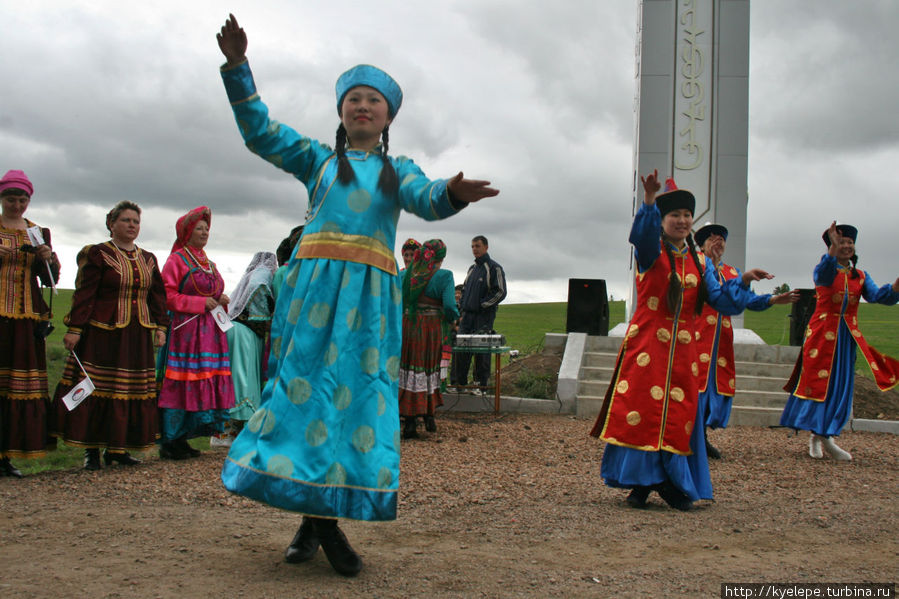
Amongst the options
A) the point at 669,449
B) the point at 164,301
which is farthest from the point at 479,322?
the point at 669,449

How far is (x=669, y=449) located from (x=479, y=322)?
6.38m

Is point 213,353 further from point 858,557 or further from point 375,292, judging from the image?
point 858,557

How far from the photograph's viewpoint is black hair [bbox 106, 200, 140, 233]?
227 inches

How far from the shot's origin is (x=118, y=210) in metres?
5.75

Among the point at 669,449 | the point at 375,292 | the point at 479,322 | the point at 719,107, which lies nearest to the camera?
the point at 375,292

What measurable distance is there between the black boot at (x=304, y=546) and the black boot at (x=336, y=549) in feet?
0.39

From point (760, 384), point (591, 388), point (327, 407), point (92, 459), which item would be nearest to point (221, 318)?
point (92, 459)

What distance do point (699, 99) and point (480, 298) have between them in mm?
6309

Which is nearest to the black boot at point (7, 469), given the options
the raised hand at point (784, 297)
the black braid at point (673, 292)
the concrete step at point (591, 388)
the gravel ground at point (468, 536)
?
the gravel ground at point (468, 536)

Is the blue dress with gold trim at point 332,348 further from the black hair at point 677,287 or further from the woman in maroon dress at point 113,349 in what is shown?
the woman in maroon dress at point 113,349

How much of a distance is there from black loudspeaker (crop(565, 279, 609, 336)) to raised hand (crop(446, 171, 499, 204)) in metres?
9.80

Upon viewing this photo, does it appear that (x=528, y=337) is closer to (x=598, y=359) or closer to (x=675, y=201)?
(x=598, y=359)

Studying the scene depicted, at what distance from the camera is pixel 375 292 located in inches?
120

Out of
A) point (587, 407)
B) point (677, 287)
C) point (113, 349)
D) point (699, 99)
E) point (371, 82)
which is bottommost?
point (587, 407)
